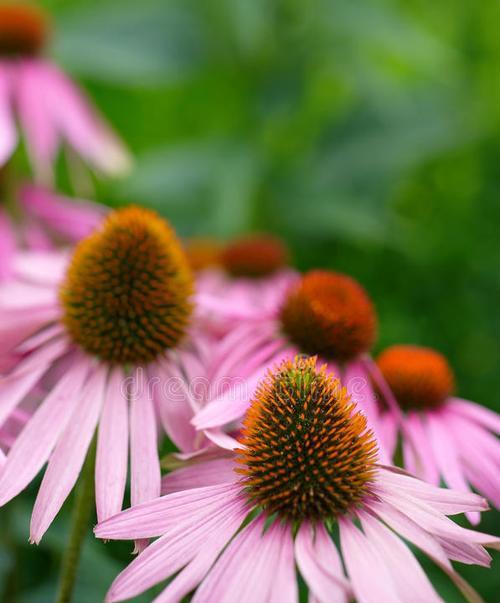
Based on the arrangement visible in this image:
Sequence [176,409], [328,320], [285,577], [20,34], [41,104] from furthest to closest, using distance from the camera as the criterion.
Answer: [20,34], [41,104], [328,320], [176,409], [285,577]

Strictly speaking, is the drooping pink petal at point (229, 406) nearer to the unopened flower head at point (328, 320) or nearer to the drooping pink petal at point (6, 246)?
the unopened flower head at point (328, 320)

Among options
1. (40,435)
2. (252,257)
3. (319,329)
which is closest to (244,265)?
(252,257)

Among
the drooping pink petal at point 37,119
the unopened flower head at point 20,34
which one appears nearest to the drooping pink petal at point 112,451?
the drooping pink petal at point 37,119

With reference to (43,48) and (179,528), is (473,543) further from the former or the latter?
(43,48)

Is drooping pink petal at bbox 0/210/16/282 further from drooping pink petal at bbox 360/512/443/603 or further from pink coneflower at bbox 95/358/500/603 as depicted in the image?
drooping pink petal at bbox 360/512/443/603

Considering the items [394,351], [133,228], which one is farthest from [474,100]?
[133,228]

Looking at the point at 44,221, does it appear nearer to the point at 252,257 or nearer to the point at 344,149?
the point at 252,257

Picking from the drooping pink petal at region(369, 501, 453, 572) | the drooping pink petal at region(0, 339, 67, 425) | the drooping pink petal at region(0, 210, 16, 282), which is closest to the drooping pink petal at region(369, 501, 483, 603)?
the drooping pink petal at region(369, 501, 453, 572)
